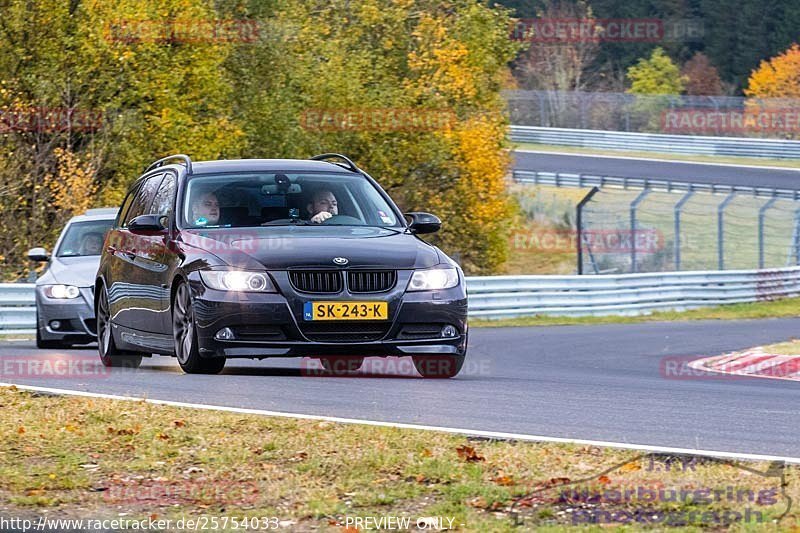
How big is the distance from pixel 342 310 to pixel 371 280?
0.30 metres

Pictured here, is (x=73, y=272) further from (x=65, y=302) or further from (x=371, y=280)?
(x=371, y=280)

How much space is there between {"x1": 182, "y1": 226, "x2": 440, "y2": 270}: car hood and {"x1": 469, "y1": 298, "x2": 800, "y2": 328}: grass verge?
48.1ft

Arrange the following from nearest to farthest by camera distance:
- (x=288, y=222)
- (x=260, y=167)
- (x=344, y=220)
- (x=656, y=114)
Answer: (x=288, y=222) < (x=344, y=220) < (x=260, y=167) < (x=656, y=114)

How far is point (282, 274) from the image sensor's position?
33.0 feet

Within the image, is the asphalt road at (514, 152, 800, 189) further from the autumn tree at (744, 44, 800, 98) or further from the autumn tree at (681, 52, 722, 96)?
the autumn tree at (681, 52, 722, 96)

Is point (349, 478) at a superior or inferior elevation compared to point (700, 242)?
superior

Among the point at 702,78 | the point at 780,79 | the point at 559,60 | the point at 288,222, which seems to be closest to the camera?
the point at 288,222

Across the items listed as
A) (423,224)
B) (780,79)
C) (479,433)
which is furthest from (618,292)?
(780,79)

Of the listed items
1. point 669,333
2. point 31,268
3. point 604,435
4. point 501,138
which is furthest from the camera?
point 501,138

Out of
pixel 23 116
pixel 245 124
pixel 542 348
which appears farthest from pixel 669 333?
pixel 245 124

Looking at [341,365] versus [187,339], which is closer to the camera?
A: [187,339]

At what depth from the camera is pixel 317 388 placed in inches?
396

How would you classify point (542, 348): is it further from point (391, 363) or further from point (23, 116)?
point (23, 116)

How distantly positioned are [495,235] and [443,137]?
10.7 feet
